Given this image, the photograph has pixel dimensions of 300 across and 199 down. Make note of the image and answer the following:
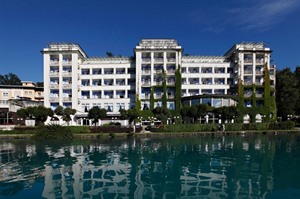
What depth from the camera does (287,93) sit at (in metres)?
60.3

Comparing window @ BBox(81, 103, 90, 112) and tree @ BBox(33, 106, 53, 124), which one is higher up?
window @ BBox(81, 103, 90, 112)

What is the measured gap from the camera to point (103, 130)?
154ft

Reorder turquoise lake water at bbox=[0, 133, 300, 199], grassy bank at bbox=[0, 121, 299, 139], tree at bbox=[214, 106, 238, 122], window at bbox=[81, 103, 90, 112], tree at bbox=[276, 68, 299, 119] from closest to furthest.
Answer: turquoise lake water at bbox=[0, 133, 300, 199] < grassy bank at bbox=[0, 121, 299, 139] < tree at bbox=[214, 106, 238, 122] < tree at bbox=[276, 68, 299, 119] < window at bbox=[81, 103, 90, 112]

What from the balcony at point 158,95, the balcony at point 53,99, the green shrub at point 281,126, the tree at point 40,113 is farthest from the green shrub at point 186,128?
the balcony at point 53,99

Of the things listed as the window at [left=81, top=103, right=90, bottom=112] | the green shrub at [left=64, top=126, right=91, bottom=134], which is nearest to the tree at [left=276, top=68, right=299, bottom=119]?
the green shrub at [left=64, top=126, right=91, bottom=134]

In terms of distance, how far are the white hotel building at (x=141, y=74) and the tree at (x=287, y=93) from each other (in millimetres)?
2824

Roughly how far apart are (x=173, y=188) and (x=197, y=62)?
54.8m

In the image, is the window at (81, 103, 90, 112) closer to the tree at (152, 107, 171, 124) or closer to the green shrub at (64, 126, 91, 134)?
the green shrub at (64, 126, 91, 134)

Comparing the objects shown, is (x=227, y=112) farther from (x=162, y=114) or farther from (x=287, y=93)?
(x=287, y=93)

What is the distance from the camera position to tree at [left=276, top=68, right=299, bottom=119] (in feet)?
195

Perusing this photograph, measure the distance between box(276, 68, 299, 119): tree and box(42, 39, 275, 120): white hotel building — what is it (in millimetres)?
2824

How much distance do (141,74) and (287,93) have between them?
132 feet

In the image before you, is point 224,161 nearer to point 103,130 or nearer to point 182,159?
point 182,159

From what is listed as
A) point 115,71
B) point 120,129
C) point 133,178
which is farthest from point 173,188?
point 115,71
